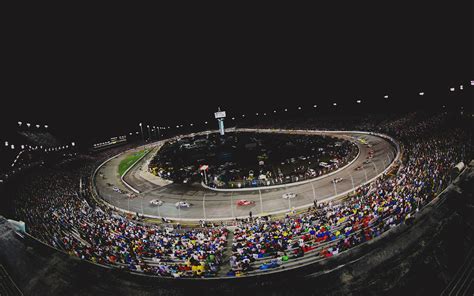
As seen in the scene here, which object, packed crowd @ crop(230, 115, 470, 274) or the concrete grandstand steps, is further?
packed crowd @ crop(230, 115, 470, 274)

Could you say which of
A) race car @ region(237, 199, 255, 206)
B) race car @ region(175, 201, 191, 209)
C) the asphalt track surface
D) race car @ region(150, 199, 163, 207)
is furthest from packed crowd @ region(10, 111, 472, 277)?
race car @ region(150, 199, 163, 207)

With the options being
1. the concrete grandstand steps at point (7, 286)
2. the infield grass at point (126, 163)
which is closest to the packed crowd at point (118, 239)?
the concrete grandstand steps at point (7, 286)

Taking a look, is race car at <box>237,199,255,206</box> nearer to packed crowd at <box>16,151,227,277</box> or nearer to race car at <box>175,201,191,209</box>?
race car at <box>175,201,191,209</box>

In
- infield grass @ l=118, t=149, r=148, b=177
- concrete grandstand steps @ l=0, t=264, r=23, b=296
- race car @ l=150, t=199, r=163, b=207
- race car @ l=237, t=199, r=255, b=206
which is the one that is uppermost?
infield grass @ l=118, t=149, r=148, b=177

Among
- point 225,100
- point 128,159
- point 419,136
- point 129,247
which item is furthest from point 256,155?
point 225,100

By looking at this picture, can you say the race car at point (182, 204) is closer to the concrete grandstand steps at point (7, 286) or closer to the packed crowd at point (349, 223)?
the packed crowd at point (349, 223)

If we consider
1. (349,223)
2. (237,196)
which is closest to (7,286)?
(349,223)
